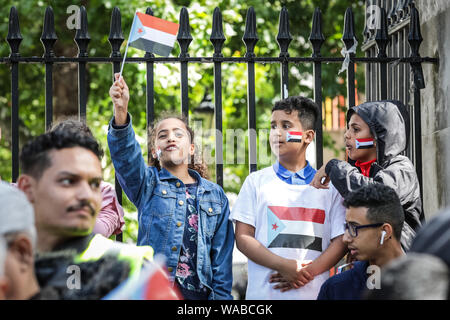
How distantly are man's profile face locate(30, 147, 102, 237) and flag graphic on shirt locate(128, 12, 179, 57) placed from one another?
1.79m

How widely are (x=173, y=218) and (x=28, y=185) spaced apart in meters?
1.58

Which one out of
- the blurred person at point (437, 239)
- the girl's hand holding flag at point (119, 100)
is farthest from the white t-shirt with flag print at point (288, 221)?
the blurred person at point (437, 239)

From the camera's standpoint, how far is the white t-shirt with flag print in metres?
3.87

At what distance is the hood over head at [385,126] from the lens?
164 inches

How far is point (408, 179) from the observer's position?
13.2ft

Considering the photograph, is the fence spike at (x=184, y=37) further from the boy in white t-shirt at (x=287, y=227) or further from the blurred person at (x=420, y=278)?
the blurred person at (x=420, y=278)

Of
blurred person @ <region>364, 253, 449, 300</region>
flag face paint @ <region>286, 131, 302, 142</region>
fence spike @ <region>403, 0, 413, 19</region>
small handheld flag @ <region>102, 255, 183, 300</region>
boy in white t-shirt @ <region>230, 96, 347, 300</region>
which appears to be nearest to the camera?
blurred person @ <region>364, 253, 449, 300</region>

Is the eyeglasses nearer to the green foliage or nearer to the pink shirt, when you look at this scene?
the pink shirt

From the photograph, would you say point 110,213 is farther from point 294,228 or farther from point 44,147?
point 44,147

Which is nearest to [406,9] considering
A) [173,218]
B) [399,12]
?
[399,12]

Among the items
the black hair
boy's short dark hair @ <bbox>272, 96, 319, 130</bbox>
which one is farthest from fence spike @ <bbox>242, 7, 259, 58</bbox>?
the black hair

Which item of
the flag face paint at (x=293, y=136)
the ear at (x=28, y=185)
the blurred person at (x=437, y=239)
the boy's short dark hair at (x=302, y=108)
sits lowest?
the blurred person at (x=437, y=239)

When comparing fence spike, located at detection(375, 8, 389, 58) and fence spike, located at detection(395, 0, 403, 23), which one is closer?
fence spike, located at detection(375, 8, 389, 58)

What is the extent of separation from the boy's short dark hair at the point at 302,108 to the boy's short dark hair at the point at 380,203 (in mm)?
756
